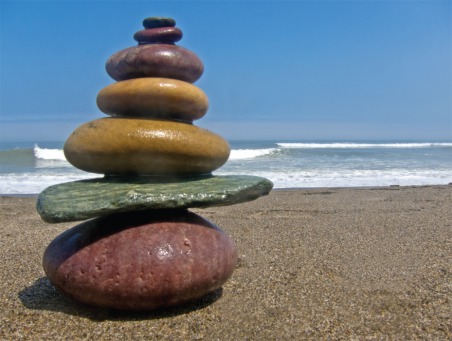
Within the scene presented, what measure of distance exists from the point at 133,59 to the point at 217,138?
1.06 meters

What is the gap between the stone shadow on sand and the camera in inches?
142

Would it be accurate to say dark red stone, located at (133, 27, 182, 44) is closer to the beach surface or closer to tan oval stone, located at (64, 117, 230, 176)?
tan oval stone, located at (64, 117, 230, 176)

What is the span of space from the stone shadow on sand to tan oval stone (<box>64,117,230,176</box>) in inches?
45.5

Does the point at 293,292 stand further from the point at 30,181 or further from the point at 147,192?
the point at 30,181

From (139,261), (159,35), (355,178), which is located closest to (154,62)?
(159,35)

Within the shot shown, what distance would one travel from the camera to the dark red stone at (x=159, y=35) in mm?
4316

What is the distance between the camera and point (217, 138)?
423 centimetres

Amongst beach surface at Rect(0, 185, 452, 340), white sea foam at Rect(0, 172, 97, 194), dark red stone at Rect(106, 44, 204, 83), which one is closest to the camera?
beach surface at Rect(0, 185, 452, 340)

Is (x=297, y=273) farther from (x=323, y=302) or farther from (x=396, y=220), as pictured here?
(x=396, y=220)

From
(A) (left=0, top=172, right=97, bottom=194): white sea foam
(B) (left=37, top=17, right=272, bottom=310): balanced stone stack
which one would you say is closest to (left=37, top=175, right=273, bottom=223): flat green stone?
(B) (left=37, top=17, right=272, bottom=310): balanced stone stack

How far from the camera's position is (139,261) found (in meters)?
3.46

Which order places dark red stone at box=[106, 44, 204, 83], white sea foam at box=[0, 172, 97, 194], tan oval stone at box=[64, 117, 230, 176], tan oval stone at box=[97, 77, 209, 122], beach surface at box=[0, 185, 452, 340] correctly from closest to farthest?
beach surface at box=[0, 185, 452, 340] < tan oval stone at box=[64, 117, 230, 176] < tan oval stone at box=[97, 77, 209, 122] < dark red stone at box=[106, 44, 204, 83] < white sea foam at box=[0, 172, 97, 194]

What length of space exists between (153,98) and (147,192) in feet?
2.99

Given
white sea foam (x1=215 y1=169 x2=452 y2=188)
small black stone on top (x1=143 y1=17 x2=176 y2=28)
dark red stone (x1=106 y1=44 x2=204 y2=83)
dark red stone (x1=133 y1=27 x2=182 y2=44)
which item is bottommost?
white sea foam (x1=215 y1=169 x2=452 y2=188)
